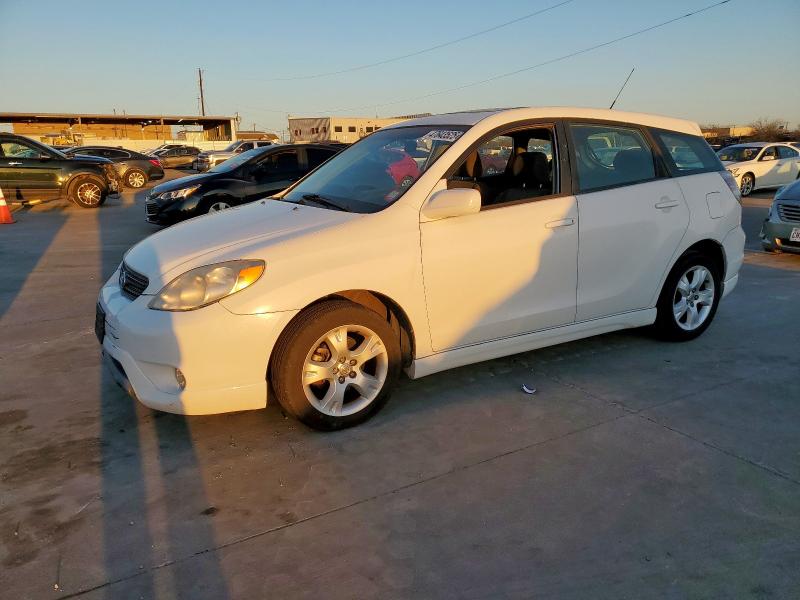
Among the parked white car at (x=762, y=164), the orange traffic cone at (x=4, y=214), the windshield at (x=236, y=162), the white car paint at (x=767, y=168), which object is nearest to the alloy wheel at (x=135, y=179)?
the orange traffic cone at (x=4, y=214)

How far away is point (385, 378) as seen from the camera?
3.59 m

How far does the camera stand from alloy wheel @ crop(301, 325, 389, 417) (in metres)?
3.40

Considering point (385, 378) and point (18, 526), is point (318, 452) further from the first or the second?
point (18, 526)

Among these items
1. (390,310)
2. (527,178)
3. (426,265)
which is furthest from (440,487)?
(527,178)

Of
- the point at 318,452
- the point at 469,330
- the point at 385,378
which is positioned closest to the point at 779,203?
the point at 469,330

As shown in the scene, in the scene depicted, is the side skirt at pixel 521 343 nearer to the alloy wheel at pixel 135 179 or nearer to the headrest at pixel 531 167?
the headrest at pixel 531 167

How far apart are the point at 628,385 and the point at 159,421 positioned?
2.96 m

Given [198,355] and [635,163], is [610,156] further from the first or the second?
[198,355]

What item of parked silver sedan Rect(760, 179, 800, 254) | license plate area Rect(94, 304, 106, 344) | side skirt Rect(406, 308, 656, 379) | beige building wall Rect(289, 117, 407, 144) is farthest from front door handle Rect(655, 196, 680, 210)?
beige building wall Rect(289, 117, 407, 144)

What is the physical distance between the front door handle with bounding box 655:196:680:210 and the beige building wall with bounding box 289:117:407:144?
135 feet

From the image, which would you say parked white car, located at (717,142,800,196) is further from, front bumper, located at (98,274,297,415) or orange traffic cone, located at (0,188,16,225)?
orange traffic cone, located at (0,188,16,225)

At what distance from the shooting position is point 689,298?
4.86 meters

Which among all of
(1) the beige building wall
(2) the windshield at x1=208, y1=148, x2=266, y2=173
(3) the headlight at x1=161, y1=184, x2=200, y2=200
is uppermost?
(1) the beige building wall

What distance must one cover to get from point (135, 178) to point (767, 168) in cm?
2012
